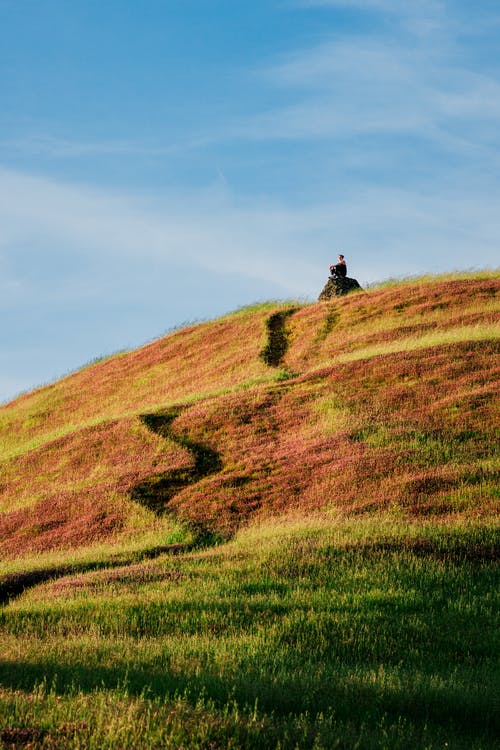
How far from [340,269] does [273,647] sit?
46976 mm

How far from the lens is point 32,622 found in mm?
14922

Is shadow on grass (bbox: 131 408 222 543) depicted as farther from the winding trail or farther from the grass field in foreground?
the grass field in foreground

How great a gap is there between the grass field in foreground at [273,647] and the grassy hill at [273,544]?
0.17ft

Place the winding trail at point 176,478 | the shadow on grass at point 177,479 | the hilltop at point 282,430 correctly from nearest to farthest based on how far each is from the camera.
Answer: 1. the hilltop at point 282,430
2. the shadow on grass at point 177,479
3. the winding trail at point 176,478

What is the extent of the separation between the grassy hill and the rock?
6066mm

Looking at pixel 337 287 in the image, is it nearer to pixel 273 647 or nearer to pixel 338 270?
pixel 338 270

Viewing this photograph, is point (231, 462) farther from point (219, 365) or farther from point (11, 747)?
point (11, 747)

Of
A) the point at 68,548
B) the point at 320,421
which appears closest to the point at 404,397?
the point at 320,421

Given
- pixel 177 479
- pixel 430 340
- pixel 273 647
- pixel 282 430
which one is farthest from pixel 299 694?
pixel 430 340

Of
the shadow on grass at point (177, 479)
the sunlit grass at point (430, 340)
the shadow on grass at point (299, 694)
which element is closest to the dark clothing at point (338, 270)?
the sunlit grass at point (430, 340)

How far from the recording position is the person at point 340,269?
56.4 meters

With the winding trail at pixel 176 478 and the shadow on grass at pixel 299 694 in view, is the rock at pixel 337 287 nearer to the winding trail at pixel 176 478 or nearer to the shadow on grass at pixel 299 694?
the winding trail at pixel 176 478

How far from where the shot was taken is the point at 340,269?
56594 mm

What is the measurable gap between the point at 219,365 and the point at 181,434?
13.6 metres
